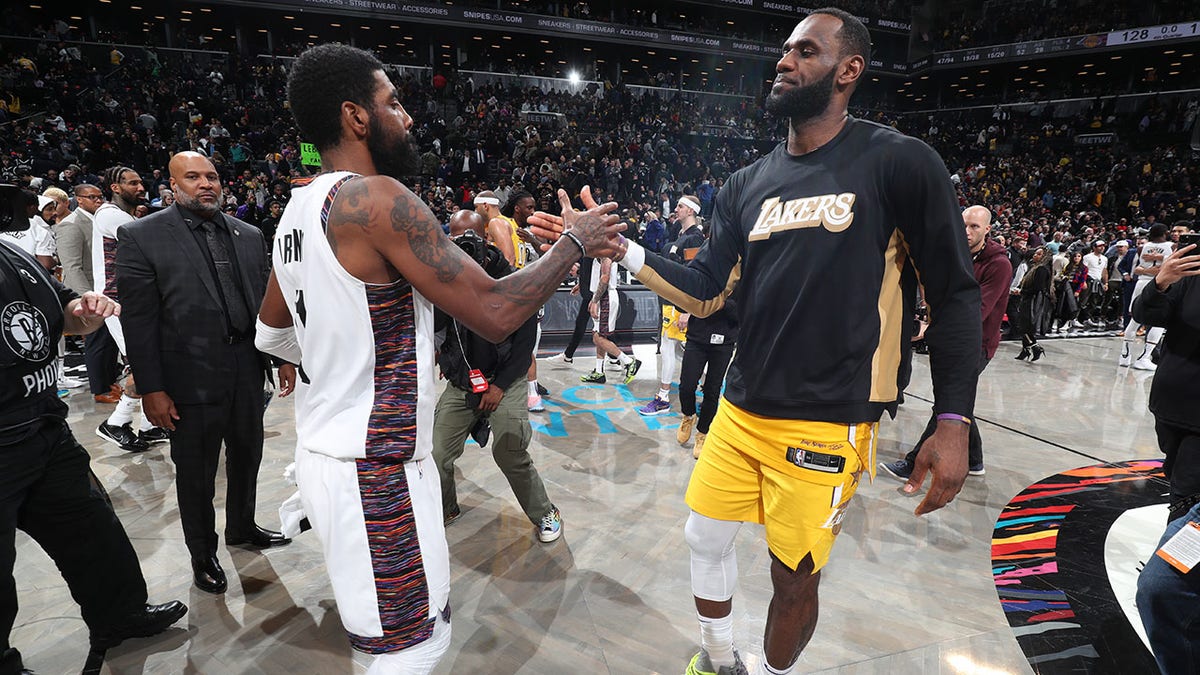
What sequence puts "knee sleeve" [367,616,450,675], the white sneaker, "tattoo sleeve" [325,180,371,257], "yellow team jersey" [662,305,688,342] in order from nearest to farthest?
"tattoo sleeve" [325,180,371,257] → "knee sleeve" [367,616,450,675] → the white sneaker → "yellow team jersey" [662,305,688,342]

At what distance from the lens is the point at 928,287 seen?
5.65 feet

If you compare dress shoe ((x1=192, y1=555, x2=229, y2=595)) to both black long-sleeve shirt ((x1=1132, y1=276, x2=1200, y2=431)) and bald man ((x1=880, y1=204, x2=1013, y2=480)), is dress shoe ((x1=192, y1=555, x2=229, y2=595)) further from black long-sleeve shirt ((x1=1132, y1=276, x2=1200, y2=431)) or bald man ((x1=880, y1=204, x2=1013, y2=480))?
black long-sleeve shirt ((x1=1132, y1=276, x2=1200, y2=431))

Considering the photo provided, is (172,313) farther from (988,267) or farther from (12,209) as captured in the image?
(988,267)

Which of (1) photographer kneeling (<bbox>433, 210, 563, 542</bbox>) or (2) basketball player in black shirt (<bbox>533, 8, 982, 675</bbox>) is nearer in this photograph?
(2) basketball player in black shirt (<bbox>533, 8, 982, 675</bbox>)

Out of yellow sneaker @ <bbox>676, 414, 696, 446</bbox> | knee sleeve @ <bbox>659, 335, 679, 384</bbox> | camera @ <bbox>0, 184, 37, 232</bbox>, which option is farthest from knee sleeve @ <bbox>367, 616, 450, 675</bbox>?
knee sleeve @ <bbox>659, 335, 679, 384</bbox>

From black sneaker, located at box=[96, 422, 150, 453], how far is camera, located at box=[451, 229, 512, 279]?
10.9 feet

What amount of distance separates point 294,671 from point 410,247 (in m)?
1.92

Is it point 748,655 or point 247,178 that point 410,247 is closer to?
point 748,655

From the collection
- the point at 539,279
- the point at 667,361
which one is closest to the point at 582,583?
the point at 539,279

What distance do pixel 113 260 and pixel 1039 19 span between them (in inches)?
1326

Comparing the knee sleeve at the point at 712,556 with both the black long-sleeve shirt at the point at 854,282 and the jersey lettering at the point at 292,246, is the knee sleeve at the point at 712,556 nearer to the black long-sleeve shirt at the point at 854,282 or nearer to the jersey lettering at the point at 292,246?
the black long-sleeve shirt at the point at 854,282

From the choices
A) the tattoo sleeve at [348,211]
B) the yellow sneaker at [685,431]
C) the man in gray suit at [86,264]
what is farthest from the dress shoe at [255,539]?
the man in gray suit at [86,264]

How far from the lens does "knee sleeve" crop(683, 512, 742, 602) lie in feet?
6.60

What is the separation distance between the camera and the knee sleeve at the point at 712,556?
2.01 m
